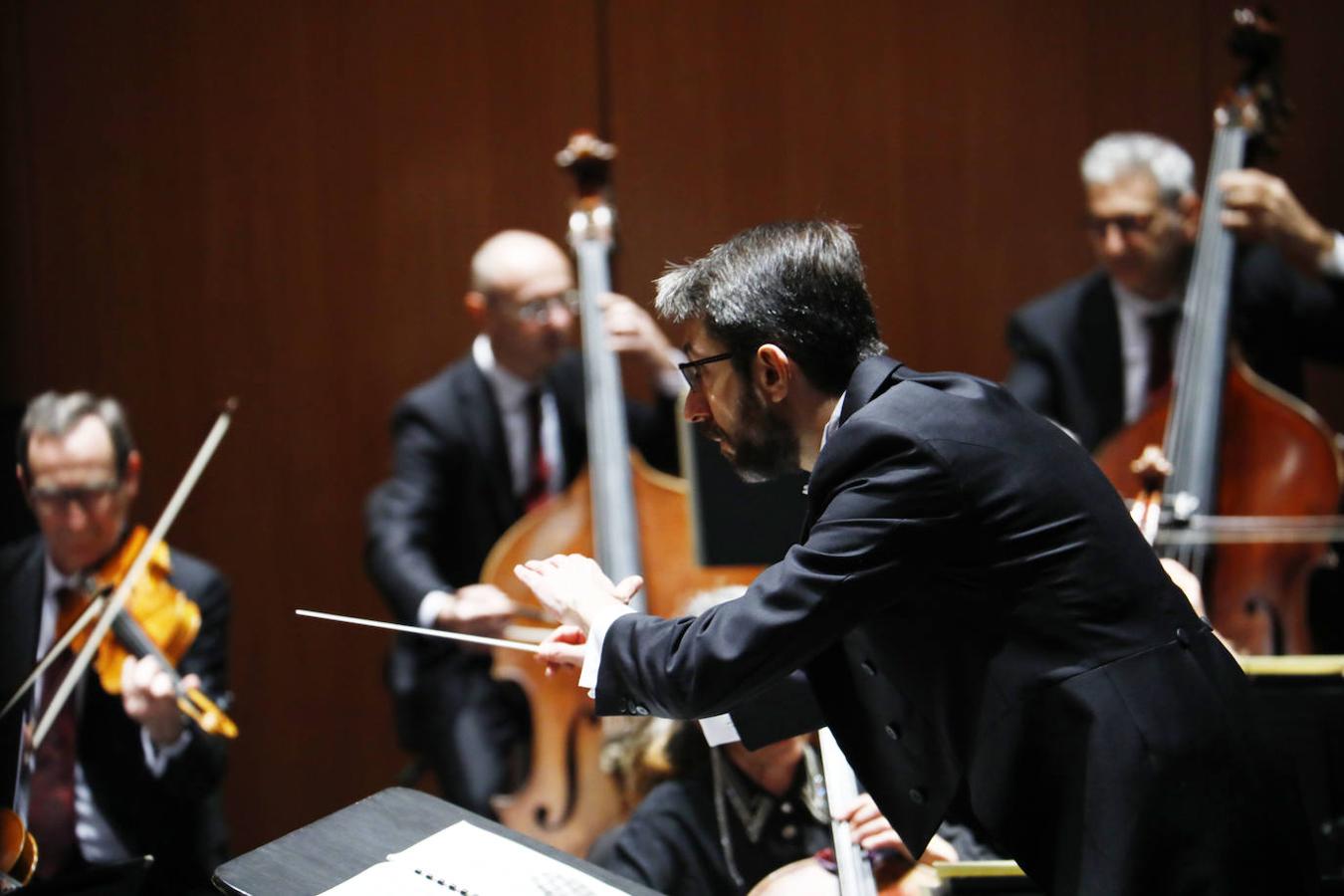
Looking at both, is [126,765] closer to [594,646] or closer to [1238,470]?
[594,646]

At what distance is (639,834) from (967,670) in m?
0.76

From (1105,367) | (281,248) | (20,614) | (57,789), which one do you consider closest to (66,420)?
(20,614)

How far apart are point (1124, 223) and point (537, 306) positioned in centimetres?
114

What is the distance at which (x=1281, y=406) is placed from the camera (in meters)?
2.57

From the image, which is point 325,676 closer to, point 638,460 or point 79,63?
A: point 638,460

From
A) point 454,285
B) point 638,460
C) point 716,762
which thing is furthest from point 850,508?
point 454,285

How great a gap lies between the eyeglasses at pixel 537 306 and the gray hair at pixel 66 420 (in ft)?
2.64

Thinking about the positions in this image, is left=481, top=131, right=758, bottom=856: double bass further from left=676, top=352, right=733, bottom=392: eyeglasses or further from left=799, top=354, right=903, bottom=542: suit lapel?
left=799, top=354, right=903, bottom=542: suit lapel

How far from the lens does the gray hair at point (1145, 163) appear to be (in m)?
2.84

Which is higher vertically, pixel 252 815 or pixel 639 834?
pixel 639 834

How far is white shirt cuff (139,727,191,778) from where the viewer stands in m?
2.26

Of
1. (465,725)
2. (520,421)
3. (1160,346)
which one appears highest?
(1160,346)

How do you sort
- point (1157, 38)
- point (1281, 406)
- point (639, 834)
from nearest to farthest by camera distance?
1. point (639, 834)
2. point (1281, 406)
3. point (1157, 38)

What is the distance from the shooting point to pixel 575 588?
146 cm
